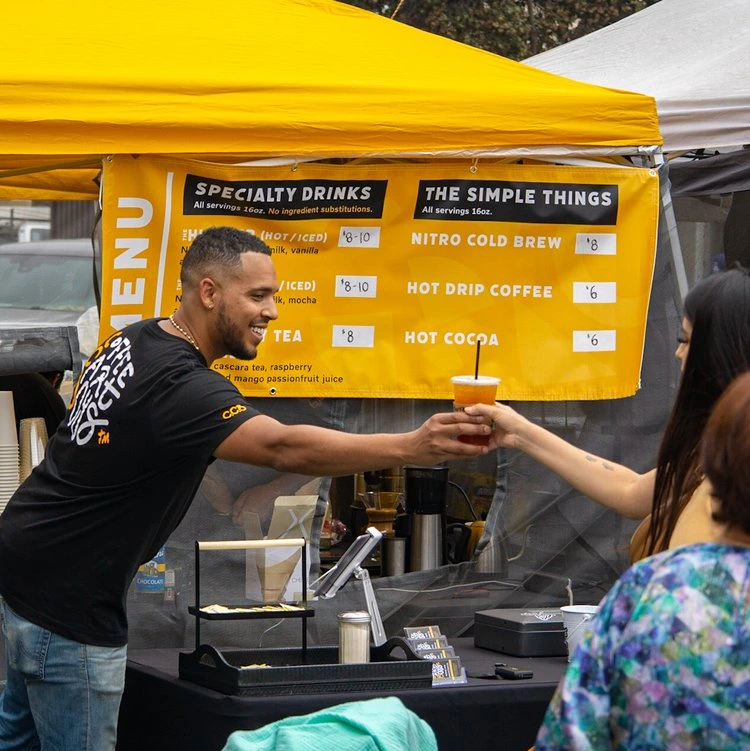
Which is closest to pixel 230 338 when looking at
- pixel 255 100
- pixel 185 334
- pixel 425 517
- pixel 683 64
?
pixel 185 334

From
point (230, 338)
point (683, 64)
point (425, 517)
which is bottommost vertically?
point (425, 517)

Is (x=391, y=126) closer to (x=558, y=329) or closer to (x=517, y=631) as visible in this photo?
(x=558, y=329)

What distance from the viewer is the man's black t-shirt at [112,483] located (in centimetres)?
312

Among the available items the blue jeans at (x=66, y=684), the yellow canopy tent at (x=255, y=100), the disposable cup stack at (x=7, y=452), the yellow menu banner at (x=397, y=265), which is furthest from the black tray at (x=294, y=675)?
the yellow canopy tent at (x=255, y=100)

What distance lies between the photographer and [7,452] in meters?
4.44

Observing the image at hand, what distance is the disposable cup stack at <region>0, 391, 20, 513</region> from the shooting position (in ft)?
14.5

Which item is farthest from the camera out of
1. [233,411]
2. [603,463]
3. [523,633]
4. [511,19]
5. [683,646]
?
[511,19]

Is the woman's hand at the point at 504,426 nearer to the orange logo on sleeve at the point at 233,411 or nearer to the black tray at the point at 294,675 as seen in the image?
the orange logo on sleeve at the point at 233,411

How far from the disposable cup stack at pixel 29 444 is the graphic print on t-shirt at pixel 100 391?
1204 millimetres

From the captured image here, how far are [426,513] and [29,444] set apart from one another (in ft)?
4.73

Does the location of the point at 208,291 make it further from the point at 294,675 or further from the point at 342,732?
the point at 342,732

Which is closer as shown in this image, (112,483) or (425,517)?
(112,483)

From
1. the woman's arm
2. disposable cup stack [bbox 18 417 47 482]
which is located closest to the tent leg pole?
the woman's arm

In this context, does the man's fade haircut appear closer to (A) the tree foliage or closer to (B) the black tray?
(B) the black tray
